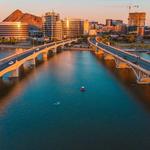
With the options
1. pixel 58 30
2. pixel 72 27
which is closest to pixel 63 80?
pixel 58 30

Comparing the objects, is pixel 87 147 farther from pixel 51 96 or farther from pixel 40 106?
pixel 51 96

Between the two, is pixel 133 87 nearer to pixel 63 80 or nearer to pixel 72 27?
pixel 63 80

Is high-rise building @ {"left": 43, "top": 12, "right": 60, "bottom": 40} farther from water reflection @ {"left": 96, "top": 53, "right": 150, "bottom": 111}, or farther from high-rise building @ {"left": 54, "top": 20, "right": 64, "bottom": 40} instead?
water reflection @ {"left": 96, "top": 53, "right": 150, "bottom": 111}

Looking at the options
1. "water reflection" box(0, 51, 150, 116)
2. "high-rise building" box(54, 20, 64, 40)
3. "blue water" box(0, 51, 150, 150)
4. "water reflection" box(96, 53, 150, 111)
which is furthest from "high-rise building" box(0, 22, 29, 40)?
"blue water" box(0, 51, 150, 150)

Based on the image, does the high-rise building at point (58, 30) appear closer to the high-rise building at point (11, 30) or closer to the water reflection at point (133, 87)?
the high-rise building at point (11, 30)

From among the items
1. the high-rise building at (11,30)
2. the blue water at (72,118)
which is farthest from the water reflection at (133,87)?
the high-rise building at (11,30)

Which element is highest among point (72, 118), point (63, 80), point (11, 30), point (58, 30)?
point (58, 30)
